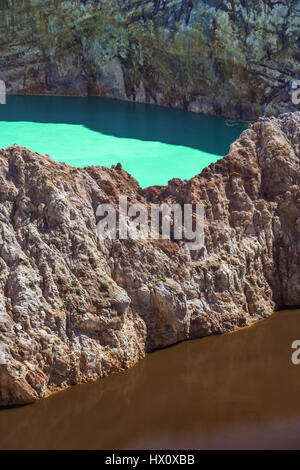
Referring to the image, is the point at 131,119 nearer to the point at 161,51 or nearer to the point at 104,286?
the point at 161,51

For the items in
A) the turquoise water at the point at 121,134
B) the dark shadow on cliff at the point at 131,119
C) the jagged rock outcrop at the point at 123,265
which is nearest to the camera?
the jagged rock outcrop at the point at 123,265

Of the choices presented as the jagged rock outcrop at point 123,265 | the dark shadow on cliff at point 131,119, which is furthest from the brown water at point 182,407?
the dark shadow on cliff at point 131,119

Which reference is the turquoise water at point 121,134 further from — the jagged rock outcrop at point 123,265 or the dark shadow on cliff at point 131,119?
the jagged rock outcrop at point 123,265

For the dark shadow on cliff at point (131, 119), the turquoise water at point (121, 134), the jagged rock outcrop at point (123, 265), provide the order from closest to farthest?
the jagged rock outcrop at point (123, 265) < the turquoise water at point (121, 134) < the dark shadow on cliff at point (131, 119)

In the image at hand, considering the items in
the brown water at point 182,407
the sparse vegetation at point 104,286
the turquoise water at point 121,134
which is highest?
the turquoise water at point 121,134

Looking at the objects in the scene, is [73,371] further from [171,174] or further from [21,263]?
[171,174]

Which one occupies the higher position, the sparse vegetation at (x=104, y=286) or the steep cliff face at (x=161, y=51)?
the steep cliff face at (x=161, y=51)

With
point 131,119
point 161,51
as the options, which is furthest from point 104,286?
point 161,51

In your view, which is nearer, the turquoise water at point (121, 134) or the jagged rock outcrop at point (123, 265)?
the jagged rock outcrop at point (123, 265)
